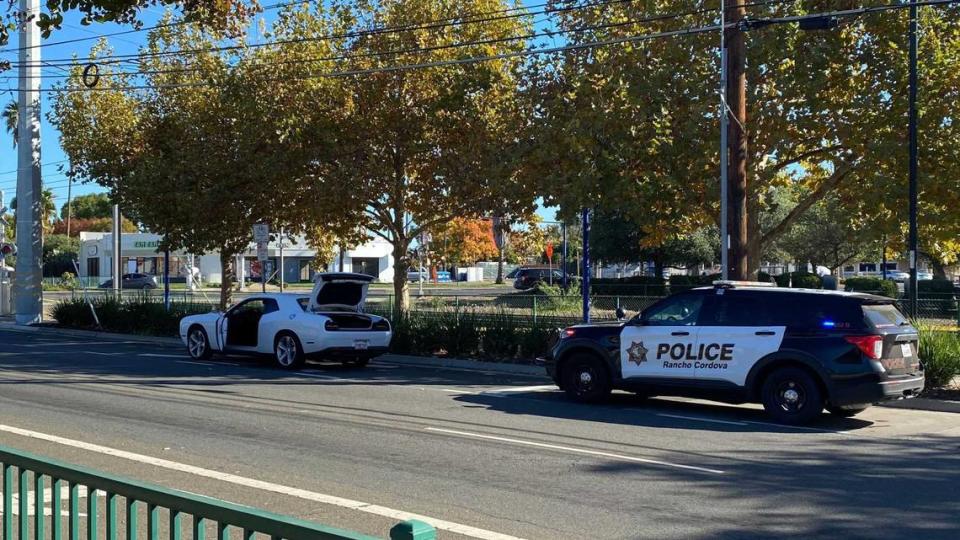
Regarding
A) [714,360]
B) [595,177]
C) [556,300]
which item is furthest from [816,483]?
[556,300]

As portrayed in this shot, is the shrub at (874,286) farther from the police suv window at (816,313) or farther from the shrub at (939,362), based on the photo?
the police suv window at (816,313)

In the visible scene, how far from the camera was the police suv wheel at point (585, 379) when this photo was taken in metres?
13.4

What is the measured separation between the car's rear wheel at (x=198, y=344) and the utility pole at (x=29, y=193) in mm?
14046

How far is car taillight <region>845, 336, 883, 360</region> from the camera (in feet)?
37.3

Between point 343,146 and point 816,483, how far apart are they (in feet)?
60.8

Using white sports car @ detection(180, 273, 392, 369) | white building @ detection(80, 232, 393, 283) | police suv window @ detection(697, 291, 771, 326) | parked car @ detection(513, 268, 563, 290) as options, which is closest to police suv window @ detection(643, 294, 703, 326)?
police suv window @ detection(697, 291, 771, 326)

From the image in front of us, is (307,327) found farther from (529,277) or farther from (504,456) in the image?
(529,277)

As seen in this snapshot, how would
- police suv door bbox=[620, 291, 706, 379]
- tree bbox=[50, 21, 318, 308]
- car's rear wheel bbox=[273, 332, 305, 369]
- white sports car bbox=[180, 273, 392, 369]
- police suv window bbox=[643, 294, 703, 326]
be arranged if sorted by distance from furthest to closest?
tree bbox=[50, 21, 318, 308] < car's rear wheel bbox=[273, 332, 305, 369] < white sports car bbox=[180, 273, 392, 369] < police suv window bbox=[643, 294, 703, 326] < police suv door bbox=[620, 291, 706, 379]

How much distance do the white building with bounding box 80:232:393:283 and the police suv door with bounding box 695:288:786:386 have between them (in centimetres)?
6097

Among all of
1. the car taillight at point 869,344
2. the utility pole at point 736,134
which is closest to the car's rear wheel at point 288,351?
the utility pole at point 736,134

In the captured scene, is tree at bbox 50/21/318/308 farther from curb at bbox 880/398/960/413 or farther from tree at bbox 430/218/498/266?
curb at bbox 880/398/960/413

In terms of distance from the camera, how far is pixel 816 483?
8.33 m

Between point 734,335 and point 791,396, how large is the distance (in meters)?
1.04

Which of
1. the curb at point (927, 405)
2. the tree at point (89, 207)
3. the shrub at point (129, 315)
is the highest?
the tree at point (89, 207)
